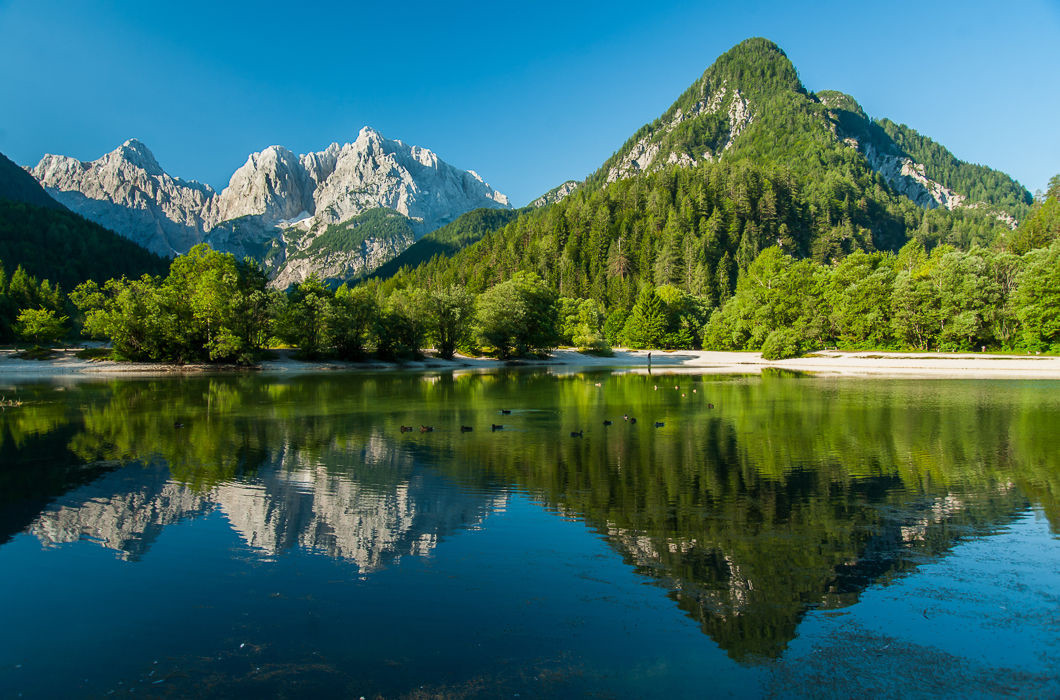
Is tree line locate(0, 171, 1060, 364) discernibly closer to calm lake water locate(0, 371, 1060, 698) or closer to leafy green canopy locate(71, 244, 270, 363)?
leafy green canopy locate(71, 244, 270, 363)

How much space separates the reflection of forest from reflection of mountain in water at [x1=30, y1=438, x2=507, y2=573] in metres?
0.07

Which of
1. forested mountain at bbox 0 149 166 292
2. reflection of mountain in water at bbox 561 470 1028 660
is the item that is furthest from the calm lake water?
forested mountain at bbox 0 149 166 292

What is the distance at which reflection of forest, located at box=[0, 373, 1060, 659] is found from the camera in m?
11.2

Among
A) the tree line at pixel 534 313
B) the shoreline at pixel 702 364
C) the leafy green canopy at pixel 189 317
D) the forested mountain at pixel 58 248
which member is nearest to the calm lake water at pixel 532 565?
the shoreline at pixel 702 364

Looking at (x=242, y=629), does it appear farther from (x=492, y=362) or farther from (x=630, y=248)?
(x=630, y=248)

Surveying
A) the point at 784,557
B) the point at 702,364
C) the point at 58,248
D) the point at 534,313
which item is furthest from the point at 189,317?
the point at 58,248

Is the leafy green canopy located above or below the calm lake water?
above

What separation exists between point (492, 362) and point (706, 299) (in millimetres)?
78720

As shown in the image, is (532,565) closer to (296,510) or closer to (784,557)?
(784,557)

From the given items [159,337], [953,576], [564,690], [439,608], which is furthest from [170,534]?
[159,337]

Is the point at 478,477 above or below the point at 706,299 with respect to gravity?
below

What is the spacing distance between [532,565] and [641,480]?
724cm

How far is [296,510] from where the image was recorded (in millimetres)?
14703

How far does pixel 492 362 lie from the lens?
94.9 meters
